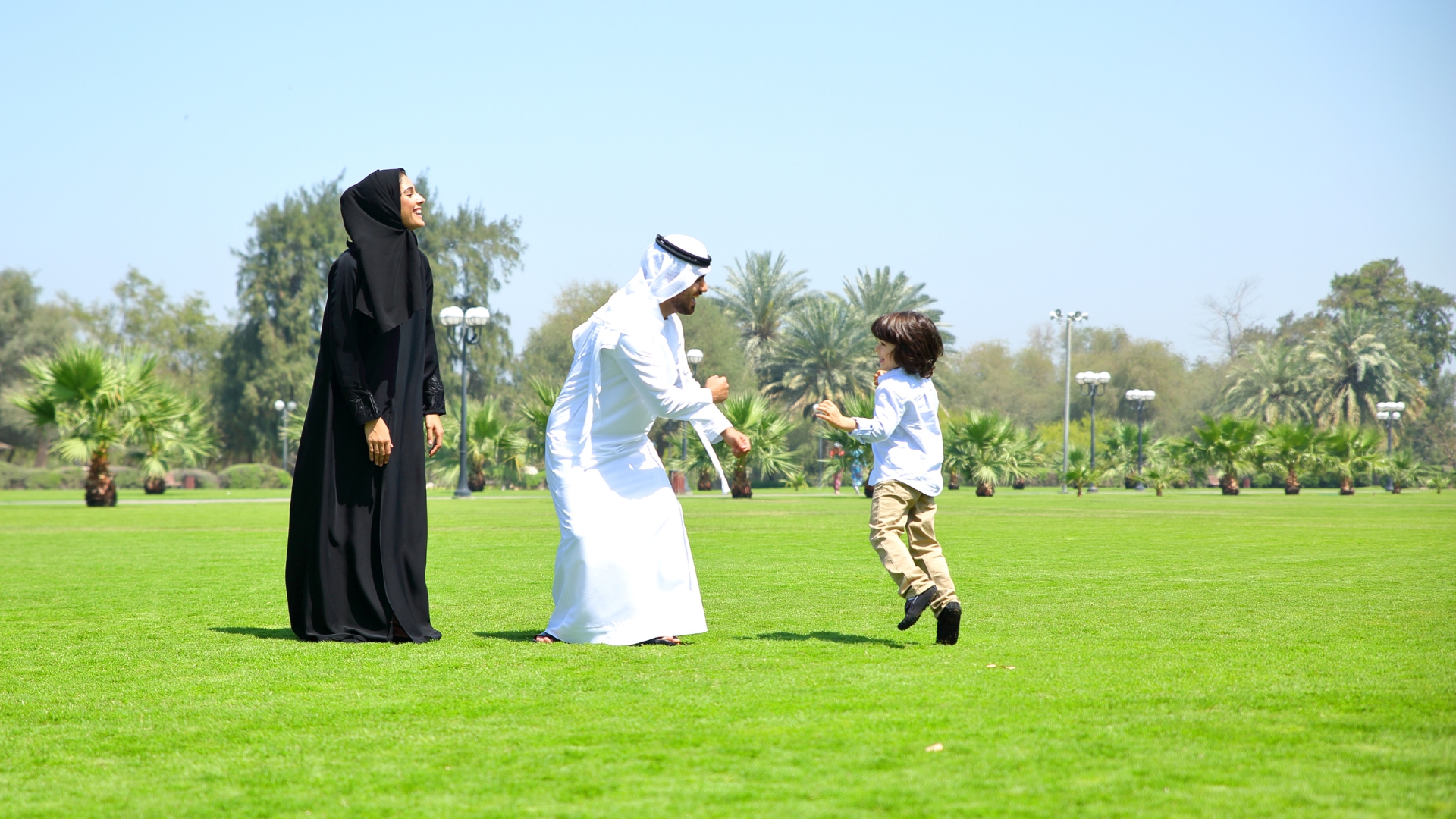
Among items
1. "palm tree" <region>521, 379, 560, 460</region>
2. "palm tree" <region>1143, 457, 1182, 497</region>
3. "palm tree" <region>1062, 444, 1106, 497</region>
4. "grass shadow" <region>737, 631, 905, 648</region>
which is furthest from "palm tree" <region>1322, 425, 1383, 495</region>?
"grass shadow" <region>737, 631, 905, 648</region>

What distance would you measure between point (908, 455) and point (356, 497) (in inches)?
110

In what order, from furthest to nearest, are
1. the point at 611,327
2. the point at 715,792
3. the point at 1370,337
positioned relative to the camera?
the point at 1370,337
the point at 611,327
the point at 715,792

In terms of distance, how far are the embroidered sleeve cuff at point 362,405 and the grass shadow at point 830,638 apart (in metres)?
2.15

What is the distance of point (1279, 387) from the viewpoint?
62.5 metres

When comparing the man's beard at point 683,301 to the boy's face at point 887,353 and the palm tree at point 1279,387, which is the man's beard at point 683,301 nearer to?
the boy's face at point 887,353

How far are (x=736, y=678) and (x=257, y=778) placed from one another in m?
1.97

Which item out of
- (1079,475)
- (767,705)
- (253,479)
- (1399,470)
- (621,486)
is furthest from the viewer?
(253,479)

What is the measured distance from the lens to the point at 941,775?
3.21 metres

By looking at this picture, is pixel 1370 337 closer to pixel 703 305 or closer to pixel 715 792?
pixel 703 305

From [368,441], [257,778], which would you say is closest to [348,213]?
[368,441]

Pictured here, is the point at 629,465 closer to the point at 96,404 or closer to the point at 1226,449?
the point at 96,404

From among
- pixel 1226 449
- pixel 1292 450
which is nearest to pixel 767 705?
pixel 1226 449

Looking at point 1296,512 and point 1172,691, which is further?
point 1296,512

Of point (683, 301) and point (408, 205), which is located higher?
point (408, 205)
